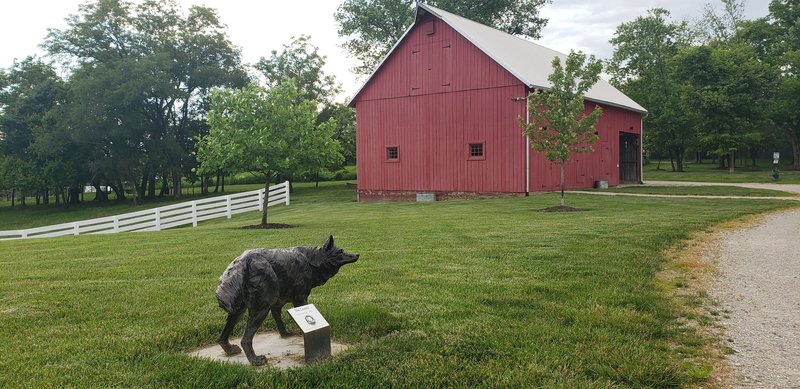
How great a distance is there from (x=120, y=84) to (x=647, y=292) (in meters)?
36.5

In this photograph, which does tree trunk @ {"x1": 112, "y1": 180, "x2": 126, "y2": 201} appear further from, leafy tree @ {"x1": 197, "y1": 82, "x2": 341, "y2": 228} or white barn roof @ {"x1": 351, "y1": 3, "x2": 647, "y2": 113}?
leafy tree @ {"x1": 197, "y1": 82, "x2": 341, "y2": 228}

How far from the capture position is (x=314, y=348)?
12.6 feet

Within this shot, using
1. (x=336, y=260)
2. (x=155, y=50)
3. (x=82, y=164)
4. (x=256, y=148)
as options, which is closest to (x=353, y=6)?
(x=155, y=50)

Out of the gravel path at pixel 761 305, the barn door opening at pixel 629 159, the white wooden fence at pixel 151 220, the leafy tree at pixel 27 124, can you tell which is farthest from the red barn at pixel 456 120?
the leafy tree at pixel 27 124

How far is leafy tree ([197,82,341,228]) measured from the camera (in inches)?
558

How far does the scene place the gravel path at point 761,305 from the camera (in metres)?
3.96

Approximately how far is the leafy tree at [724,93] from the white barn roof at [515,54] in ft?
39.4

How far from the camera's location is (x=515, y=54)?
25.1 m

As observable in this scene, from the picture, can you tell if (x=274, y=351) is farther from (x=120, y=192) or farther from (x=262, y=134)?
(x=120, y=192)

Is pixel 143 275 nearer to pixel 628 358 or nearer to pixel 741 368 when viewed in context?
pixel 628 358

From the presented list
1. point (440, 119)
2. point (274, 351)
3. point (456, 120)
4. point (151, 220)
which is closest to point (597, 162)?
point (456, 120)

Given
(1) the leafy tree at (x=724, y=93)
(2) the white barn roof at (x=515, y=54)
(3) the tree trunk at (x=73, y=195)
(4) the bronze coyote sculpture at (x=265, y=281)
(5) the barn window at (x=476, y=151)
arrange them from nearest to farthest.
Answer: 1. (4) the bronze coyote sculpture at (x=265, y=281)
2. (2) the white barn roof at (x=515, y=54)
3. (5) the barn window at (x=476, y=151)
4. (1) the leafy tree at (x=724, y=93)
5. (3) the tree trunk at (x=73, y=195)

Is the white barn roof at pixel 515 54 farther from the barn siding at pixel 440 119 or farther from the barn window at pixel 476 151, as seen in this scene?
the barn window at pixel 476 151

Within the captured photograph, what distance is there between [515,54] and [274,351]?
23.1 meters
